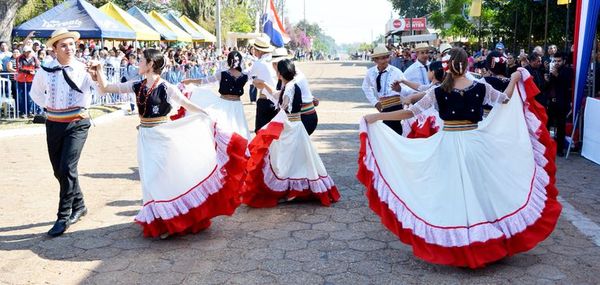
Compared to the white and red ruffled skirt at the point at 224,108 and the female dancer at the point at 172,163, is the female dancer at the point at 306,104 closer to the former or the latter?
the white and red ruffled skirt at the point at 224,108

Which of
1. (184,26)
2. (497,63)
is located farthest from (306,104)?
(184,26)

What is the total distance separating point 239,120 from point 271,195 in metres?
1.28

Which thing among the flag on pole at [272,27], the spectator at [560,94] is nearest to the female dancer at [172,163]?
→ the spectator at [560,94]

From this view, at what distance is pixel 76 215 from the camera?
6309 mm

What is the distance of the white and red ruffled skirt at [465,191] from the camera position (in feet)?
15.5

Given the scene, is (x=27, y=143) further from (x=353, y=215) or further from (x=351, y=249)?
(x=351, y=249)

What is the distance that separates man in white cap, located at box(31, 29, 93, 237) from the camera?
5.92m

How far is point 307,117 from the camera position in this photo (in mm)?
7180

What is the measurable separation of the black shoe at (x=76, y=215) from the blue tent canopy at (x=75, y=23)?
1229 cm

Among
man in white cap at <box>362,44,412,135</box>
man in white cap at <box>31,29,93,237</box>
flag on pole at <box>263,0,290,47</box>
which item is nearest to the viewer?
man in white cap at <box>31,29,93,237</box>

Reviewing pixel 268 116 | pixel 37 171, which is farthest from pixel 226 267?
pixel 37 171

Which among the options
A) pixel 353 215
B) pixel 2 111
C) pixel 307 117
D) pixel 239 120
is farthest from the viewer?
pixel 2 111

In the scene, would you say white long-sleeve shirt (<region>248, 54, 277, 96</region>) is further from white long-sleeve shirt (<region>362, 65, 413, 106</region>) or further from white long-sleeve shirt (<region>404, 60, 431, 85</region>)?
white long-sleeve shirt (<region>404, 60, 431, 85</region>)

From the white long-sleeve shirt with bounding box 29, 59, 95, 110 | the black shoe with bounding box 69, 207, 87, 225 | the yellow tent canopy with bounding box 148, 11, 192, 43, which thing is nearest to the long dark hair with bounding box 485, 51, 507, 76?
the white long-sleeve shirt with bounding box 29, 59, 95, 110
